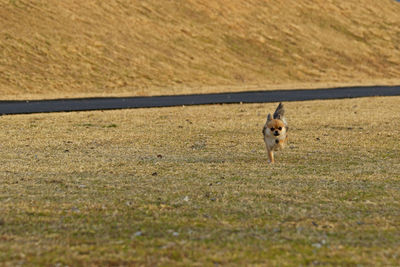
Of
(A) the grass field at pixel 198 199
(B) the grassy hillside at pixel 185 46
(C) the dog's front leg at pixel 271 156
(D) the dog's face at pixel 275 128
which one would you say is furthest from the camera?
(B) the grassy hillside at pixel 185 46

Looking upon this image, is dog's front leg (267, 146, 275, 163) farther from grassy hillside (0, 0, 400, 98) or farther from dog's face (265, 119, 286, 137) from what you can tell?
grassy hillside (0, 0, 400, 98)

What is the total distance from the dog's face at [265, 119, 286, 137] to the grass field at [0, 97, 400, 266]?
30.7 inches

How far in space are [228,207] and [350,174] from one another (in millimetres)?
4277

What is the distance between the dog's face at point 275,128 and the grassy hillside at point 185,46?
38.1 meters

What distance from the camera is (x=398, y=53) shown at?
351 ft

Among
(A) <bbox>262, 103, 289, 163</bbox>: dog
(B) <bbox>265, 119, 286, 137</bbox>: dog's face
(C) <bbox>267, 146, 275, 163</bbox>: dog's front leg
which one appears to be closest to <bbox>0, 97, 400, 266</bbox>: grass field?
(C) <bbox>267, 146, 275, 163</bbox>: dog's front leg

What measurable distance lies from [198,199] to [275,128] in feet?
14.6

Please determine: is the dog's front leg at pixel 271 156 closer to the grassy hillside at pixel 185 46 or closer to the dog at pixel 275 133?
the dog at pixel 275 133

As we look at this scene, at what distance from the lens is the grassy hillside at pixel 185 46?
65000 mm

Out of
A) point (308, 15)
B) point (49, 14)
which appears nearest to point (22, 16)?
point (49, 14)

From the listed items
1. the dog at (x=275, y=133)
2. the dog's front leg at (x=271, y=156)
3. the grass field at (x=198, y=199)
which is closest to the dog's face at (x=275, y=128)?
the dog at (x=275, y=133)

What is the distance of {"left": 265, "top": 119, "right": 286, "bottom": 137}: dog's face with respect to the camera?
14656 mm

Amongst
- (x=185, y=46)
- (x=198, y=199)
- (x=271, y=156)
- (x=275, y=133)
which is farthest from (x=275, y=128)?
(x=185, y=46)

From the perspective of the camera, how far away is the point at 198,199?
10.9 meters
